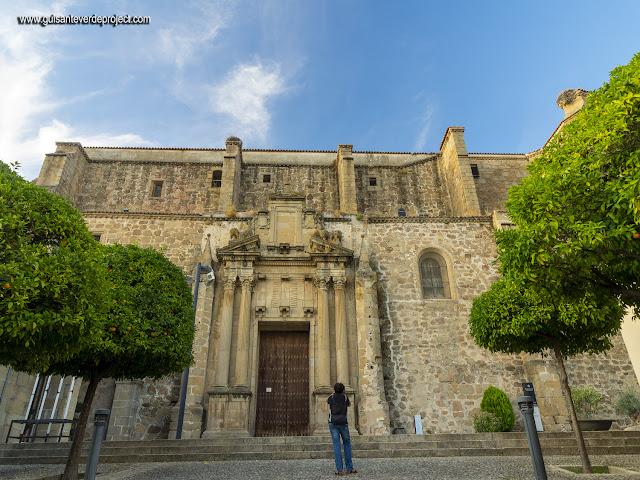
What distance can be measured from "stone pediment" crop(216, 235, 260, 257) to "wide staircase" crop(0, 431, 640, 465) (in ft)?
18.8

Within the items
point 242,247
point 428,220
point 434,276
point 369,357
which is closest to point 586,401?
point 434,276

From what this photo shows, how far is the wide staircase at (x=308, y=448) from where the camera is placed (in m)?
7.99

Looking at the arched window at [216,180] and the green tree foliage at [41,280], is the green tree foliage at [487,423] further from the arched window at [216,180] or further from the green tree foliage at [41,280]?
the arched window at [216,180]

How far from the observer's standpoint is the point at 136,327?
24.5ft

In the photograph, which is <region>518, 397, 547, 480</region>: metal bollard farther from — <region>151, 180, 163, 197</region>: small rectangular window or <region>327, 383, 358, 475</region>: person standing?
<region>151, 180, 163, 197</region>: small rectangular window

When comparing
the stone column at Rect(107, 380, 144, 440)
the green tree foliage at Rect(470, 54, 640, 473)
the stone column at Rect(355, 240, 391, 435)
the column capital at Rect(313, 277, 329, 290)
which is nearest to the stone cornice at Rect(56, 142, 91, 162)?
the stone column at Rect(107, 380, 144, 440)

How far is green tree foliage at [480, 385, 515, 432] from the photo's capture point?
11461 millimetres

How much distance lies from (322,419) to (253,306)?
384 cm

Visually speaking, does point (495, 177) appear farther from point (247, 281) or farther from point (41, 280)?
point (41, 280)

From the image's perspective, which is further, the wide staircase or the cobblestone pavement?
the wide staircase

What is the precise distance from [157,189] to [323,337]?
42.7ft

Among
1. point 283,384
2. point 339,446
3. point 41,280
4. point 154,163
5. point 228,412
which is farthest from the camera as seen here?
point 154,163

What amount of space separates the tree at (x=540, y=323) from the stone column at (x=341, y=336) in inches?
158

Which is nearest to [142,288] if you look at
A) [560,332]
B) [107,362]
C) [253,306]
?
[107,362]
